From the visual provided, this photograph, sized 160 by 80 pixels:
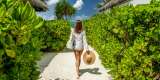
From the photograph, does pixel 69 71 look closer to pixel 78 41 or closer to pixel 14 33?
pixel 78 41

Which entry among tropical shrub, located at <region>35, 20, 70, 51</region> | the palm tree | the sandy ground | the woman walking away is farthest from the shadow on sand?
the palm tree

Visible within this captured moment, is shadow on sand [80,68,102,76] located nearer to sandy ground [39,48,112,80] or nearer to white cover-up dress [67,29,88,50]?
sandy ground [39,48,112,80]

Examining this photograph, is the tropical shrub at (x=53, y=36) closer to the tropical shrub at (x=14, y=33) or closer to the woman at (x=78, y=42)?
the woman at (x=78, y=42)

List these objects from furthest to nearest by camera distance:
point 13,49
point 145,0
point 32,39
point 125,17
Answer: point 145,0 < point 125,17 < point 32,39 < point 13,49

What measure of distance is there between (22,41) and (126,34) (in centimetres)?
475

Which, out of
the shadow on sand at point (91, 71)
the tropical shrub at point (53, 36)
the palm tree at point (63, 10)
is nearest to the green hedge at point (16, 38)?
the shadow on sand at point (91, 71)

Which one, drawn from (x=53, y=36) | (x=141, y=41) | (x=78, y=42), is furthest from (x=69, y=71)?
(x=53, y=36)

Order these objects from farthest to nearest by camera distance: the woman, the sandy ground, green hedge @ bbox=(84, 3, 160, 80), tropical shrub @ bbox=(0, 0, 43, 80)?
the woman → the sandy ground → green hedge @ bbox=(84, 3, 160, 80) → tropical shrub @ bbox=(0, 0, 43, 80)

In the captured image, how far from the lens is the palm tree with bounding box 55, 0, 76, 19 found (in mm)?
107312

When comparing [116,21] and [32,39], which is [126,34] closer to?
[116,21]

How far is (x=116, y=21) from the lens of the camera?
10.1 meters

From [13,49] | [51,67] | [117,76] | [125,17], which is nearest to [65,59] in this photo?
[51,67]

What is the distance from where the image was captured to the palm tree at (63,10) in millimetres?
107312

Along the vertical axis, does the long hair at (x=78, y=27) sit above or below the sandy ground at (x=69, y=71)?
above
